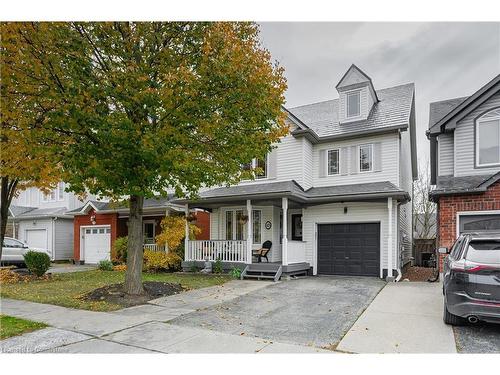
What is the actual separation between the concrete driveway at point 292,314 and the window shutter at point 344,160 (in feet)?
17.4

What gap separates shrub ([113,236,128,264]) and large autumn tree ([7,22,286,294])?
9850 mm

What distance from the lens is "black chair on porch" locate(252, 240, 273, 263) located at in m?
14.8

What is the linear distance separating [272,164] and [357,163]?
11.7 feet

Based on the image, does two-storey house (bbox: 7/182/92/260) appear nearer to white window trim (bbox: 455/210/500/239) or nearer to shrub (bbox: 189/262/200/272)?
shrub (bbox: 189/262/200/272)

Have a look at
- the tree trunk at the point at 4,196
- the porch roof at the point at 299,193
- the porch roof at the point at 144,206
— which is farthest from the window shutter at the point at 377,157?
the tree trunk at the point at 4,196

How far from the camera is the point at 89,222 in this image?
69.2ft

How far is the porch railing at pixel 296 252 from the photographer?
13827 millimetres

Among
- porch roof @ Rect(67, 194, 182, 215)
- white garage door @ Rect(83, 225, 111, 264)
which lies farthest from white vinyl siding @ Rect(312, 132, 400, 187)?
white garage door @ Rect(83, 225, 111, 264)

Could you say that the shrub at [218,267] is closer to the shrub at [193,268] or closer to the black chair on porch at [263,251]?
the shrub at [193,268]

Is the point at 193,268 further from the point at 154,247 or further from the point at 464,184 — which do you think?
the point at 464,184

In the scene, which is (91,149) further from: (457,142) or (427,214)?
(427,214)

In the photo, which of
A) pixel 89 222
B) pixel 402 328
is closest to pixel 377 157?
pixel 402 328

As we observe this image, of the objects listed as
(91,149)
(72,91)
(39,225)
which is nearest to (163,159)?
(91,149)
